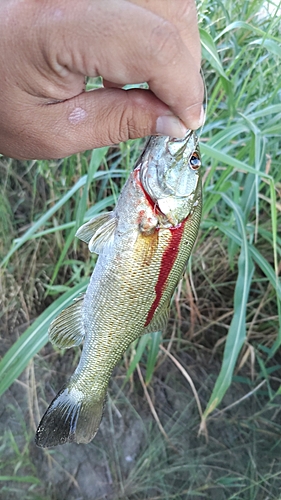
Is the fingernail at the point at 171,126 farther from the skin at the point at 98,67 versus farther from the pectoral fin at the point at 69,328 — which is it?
the pectoral fin at the point at 69,328

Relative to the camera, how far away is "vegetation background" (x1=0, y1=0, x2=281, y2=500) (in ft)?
5.19

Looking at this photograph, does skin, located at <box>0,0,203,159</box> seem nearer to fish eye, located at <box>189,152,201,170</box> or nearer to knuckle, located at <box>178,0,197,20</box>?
knuckle, located at <box>178,0,197,20</box>

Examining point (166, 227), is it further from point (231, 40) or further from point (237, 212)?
point (231, 40)

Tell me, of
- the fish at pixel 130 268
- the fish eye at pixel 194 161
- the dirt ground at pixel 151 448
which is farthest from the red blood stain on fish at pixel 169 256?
the dirt ground at pixel 151 448

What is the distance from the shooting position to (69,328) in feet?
3.43

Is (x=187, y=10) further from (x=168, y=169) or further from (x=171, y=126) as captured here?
(x=168, y=169)

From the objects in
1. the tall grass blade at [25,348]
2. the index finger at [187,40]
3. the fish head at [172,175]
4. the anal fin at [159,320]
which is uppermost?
the index finger at [187,40]

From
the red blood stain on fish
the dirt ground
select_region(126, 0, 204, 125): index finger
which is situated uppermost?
select_region(126, 0, 204, 125): index finger

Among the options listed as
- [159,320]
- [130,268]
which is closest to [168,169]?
[130,268]

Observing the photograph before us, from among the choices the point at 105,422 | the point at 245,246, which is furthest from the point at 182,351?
the point at 245,246

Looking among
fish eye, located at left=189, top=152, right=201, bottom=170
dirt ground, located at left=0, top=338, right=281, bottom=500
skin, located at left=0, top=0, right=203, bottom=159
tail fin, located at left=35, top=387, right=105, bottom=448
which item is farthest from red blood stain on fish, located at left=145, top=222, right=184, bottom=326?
dirt ground, located at left=0, top=338, right=281, bottom=500

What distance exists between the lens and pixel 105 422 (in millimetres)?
1772

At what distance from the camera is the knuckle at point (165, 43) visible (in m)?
0.66

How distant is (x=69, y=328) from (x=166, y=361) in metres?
1.00
